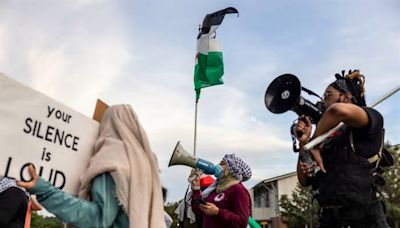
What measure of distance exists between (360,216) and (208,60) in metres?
5.08

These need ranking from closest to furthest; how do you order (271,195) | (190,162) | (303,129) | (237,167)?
(303,129)
(190,162)
(237,167)
(271,195)

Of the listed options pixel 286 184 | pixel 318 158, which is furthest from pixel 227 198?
pixel 286 184

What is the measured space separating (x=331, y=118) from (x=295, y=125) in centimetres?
56

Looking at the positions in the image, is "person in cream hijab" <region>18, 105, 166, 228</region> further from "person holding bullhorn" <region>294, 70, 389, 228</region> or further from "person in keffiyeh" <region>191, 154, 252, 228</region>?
"person in keffiyeh" <region>191, 154, 252, 228</region>

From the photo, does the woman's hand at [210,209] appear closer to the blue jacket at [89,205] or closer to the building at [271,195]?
the blue jacket at [89,205]

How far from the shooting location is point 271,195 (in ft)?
152

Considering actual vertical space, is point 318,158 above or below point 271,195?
below

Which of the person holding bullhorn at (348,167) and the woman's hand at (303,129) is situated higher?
the woman's hand at (303,129)

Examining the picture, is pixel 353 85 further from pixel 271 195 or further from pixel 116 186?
pixel 271 195

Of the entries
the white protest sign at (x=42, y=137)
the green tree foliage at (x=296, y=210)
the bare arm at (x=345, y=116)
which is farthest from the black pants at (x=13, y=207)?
the green tree foliage at (x=296, y=210)

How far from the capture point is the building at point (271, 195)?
43525 mm

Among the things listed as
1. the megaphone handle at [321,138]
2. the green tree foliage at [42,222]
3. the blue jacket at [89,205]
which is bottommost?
the blue jacket at [89,205]

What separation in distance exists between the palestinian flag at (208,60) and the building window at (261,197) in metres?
41.0

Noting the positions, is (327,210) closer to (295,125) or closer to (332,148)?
(332,148)
